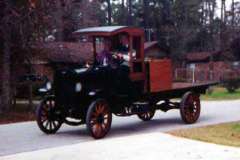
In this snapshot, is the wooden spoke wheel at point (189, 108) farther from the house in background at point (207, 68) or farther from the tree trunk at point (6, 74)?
the house in background at point (207, 68)

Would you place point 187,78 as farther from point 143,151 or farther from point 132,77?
point 143,151

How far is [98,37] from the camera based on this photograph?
15.3 metres

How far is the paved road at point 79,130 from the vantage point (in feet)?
40.9

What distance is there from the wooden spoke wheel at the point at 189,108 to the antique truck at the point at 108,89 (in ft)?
0.10

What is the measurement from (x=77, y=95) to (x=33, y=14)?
25.2 feet

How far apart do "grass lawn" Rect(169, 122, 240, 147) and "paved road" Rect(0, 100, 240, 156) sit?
1.15m

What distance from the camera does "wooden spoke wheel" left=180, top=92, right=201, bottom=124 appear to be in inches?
644

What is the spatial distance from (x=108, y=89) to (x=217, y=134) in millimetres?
2965

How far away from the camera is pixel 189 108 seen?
1667 centimetres

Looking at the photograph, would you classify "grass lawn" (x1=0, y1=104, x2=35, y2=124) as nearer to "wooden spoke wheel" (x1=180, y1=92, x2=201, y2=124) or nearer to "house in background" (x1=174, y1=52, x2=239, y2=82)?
"wooden spoke wheel" (x1=180, y1=92, x2=201, y2=124)

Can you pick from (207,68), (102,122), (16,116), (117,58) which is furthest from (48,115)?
(207,68)

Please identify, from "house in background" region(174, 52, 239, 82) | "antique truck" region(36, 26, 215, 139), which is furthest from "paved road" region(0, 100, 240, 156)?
"house in background" region(174, 52, 239, 82)

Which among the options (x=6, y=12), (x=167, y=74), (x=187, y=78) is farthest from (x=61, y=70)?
(x=187, y=78)

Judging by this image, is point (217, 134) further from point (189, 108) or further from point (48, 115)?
point (48, 115)
